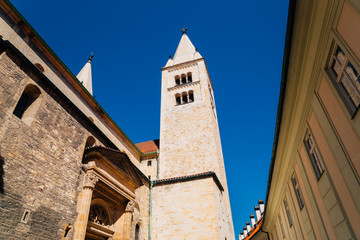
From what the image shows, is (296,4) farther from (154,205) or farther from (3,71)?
(154,205)

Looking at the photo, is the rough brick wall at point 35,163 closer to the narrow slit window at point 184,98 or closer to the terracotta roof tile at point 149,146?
the terracotta roof tile at point 149,146

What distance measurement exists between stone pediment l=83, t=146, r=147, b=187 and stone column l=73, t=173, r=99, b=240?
Result: 2.87 ft

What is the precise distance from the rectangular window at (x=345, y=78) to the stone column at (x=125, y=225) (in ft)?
37.6

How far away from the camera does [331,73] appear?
4.97 m

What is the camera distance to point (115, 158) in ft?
40.7

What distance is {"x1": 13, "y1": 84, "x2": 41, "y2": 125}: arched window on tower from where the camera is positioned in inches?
341

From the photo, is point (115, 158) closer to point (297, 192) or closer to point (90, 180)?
point (90, 180)

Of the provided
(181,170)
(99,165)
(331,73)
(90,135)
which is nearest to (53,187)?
(99,165)

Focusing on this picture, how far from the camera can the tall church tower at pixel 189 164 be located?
52.9 feet

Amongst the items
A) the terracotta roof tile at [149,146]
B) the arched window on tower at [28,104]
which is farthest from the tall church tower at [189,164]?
the arched window on tower at [28,104]

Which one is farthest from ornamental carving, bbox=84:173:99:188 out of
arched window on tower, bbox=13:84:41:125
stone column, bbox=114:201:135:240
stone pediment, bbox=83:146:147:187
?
arched window on tower, bbox=13:84:41:125

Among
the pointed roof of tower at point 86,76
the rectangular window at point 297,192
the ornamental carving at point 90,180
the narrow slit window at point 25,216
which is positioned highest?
the pointed roof of tower at point 86,76

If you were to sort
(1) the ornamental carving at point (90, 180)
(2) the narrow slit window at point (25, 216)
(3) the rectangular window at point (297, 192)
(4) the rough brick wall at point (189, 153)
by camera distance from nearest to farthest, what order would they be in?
(2) the narrow slit window at point (25, 216)
(3) the rectangular window at point (297, 192)
(1) the ornamental carving at point (90, 180)
(4) the rough brick wall at point (189, 153)

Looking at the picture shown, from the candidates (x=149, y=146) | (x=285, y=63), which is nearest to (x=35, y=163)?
(x=285, y=63)
